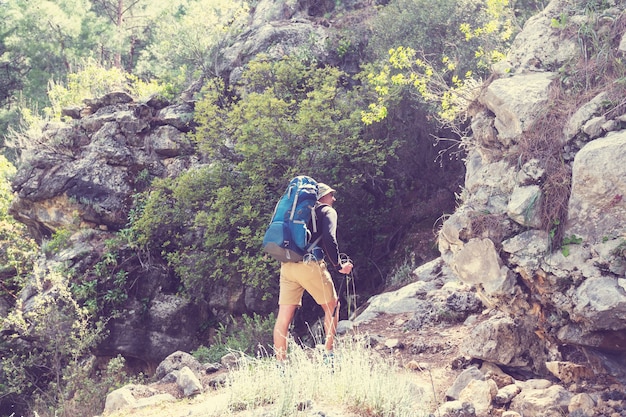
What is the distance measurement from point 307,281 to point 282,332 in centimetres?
50

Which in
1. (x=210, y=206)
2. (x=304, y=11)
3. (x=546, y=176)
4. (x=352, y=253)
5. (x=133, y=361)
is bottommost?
(x=133, y=361)

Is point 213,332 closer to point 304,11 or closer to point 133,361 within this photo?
point 133,361

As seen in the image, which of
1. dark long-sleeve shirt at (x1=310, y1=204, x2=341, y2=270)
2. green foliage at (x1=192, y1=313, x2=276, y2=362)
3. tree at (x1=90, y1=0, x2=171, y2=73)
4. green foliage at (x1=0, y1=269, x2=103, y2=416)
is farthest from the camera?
tree at (x1=90, y1=0, x2=171, y2=73)

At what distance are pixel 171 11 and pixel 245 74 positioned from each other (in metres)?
13.7

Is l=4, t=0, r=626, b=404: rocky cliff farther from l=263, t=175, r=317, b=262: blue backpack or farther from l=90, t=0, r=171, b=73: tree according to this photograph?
l=90, t=0, r=171, b=73: tree

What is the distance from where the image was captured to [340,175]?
10422mm

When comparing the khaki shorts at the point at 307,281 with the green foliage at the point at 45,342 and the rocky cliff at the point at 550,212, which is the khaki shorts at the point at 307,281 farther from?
the green foliage at the point at 45,342

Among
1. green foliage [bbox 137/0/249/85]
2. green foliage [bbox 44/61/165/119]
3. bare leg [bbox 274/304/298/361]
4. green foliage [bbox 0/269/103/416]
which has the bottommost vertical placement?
green foliage [bbox 0/269/103/416]

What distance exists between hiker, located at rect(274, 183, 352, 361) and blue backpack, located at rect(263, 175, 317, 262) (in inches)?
4.0

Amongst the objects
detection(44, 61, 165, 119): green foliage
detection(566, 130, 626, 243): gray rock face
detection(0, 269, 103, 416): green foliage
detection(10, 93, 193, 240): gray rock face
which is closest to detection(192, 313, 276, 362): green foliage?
detection(0, 269, 103, 416): green foliage

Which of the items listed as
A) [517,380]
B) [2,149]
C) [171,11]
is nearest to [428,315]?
[517,380]

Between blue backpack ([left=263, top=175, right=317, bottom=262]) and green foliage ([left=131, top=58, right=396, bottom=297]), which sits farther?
green foliage ([left=131, top=58, right=396, bottom=297])

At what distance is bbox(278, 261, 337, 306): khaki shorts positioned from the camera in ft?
17.3

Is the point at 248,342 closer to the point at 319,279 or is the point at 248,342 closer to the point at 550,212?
the point at 319,279
